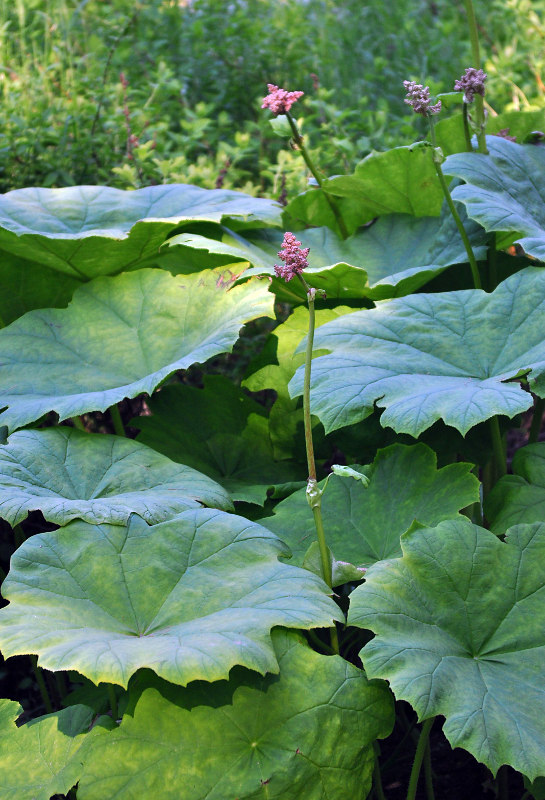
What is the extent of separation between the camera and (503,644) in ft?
4.76

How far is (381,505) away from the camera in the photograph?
5.98 feet

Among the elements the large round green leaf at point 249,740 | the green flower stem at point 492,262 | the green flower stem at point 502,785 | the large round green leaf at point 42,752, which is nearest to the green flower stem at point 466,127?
the green flower stem at point 492,262

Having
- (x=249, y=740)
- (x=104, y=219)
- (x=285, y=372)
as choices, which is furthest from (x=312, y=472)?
(x=104, y=219)

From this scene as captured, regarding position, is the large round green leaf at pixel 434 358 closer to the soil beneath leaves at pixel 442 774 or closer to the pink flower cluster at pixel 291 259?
the pink flower cluster at pixel 291 259

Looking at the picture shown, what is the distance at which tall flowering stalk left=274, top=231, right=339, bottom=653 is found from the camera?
1427 millimetres

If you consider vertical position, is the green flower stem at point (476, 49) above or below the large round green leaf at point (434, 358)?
above

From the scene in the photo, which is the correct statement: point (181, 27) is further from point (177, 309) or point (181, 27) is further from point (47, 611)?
point (47, 611)

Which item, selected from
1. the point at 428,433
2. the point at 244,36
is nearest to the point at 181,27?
the point at 244,36

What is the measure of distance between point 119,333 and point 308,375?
2.99 ft

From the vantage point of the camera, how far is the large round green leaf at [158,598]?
1274 mm

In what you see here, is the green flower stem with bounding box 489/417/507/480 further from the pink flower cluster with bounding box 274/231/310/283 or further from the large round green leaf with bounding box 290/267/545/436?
the pink flower cluster with bounding box 274/231/310/283

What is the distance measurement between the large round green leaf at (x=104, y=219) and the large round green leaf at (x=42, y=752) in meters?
1.23

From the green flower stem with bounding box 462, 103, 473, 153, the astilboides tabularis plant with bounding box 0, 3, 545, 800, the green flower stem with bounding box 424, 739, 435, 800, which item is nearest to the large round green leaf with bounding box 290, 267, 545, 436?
the astilboides tabularis plant with bounding box 0, 3, 545, 800

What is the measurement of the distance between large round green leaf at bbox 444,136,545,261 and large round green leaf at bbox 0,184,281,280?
1.89ft
